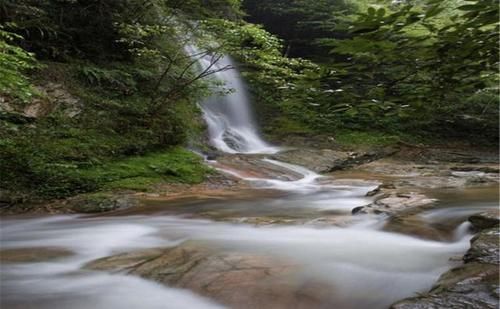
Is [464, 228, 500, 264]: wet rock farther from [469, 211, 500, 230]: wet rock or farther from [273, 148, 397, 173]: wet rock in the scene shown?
[273, 148, 397, 173]: wet rock

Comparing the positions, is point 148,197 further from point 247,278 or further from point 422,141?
point 422,141

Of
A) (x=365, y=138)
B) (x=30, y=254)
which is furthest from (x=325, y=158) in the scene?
(x=30, y=254)

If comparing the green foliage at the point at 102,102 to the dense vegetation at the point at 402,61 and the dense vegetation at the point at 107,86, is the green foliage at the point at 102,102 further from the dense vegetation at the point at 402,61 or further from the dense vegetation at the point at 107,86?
the dense vegetation at the point at 402,61

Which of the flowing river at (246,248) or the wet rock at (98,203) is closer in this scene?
the flowing river at (246,248)

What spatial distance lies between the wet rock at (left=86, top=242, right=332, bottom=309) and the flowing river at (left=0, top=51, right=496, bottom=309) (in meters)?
0.02

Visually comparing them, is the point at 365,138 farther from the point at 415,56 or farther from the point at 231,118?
the point at 415,56

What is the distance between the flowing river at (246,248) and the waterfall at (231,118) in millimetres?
4877

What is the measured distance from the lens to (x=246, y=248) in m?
4.33

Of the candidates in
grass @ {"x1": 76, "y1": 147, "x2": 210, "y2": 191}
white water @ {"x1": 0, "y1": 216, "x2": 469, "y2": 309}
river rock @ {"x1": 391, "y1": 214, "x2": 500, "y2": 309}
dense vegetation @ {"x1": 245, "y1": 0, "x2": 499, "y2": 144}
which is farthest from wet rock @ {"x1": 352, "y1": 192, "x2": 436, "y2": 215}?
dense vegetation @ {"x1": 245, "y1": 0, "x2": 499, "y2": 144}

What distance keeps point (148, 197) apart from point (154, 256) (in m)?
2.91

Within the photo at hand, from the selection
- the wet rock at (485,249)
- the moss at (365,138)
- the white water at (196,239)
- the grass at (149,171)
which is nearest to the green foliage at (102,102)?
the grass at (149,171)

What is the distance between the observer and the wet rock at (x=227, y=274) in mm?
3172

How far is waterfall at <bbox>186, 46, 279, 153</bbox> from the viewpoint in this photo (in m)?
12.2

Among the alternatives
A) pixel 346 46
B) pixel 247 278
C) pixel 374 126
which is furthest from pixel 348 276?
pixel 374 126
